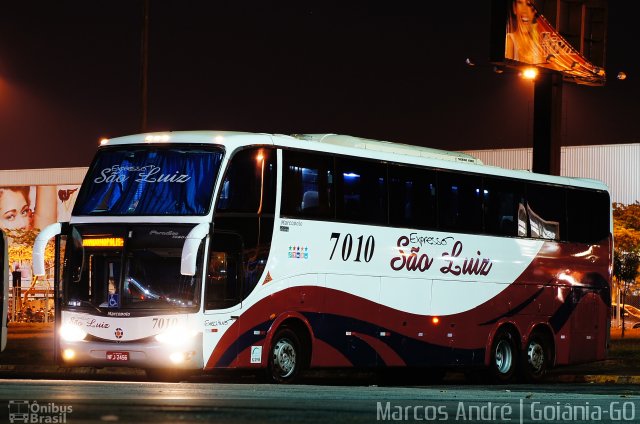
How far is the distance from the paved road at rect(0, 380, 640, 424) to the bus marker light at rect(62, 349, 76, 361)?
613cm

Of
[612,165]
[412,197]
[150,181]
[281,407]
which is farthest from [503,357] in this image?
[612,165]

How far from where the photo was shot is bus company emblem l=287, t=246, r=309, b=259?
22312mm

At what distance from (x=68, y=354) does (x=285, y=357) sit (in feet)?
11.3

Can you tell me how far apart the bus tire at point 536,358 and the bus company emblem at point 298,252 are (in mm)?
7602

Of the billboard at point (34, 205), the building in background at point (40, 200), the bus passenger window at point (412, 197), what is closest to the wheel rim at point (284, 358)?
the bus passenger window at point (412, 197)

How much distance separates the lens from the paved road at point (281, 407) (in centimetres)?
1080

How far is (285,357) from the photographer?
73.4 feet

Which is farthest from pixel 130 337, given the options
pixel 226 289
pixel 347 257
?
pixel 347 257

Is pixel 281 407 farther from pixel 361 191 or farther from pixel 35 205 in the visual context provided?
pixel 35 205

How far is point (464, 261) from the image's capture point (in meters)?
26.6

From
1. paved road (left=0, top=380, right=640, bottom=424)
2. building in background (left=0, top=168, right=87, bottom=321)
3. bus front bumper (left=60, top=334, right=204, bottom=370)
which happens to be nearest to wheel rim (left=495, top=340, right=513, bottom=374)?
bus front bumper (left=60, top=334, right=204, bottom=370)

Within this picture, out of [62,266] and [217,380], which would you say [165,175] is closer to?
[62,266]

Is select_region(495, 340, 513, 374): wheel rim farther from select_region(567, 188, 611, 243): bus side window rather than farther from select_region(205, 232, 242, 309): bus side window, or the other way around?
select_region(205, 232, 242, 309): bus side window

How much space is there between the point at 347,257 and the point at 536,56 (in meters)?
17.0
